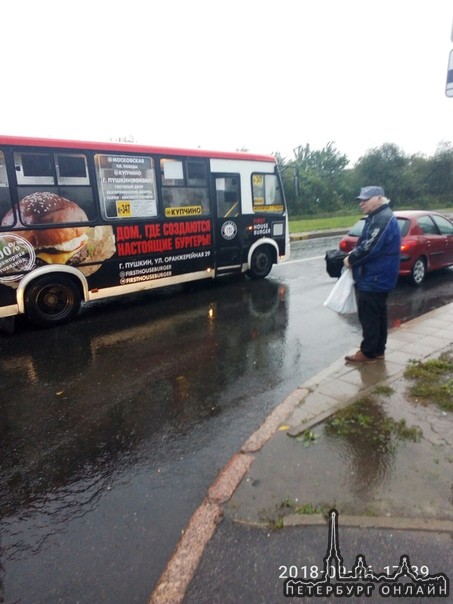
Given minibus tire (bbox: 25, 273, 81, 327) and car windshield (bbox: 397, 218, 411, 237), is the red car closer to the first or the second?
car windshield (bbox: 397, 218, 411, 237)

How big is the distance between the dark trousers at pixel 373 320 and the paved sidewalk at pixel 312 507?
989 millimetres

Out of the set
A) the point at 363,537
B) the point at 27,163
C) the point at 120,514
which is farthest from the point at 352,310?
the point at 27,163

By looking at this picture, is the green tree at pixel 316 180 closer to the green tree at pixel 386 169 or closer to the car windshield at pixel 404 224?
the green tree at pixel 386 169

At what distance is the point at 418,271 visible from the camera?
29.8 feet

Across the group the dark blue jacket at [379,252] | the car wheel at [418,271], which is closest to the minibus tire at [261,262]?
the car wheel at [418,271]

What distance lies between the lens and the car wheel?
8.97 meters

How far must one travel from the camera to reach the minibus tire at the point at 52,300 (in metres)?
6.72

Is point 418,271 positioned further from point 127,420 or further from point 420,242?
point 127,420

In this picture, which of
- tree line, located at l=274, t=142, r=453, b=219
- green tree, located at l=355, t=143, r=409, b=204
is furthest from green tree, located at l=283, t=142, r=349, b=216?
green tree, located at l=355, t=143, r=409, b=204

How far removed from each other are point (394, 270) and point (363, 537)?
291 cm

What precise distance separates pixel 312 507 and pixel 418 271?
7.76m

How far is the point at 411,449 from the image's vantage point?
3.05 metres

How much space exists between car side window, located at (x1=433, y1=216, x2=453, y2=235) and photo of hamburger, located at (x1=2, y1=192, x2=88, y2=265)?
7.80 meters

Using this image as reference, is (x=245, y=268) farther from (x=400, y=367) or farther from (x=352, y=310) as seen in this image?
(x=400, y=367)
